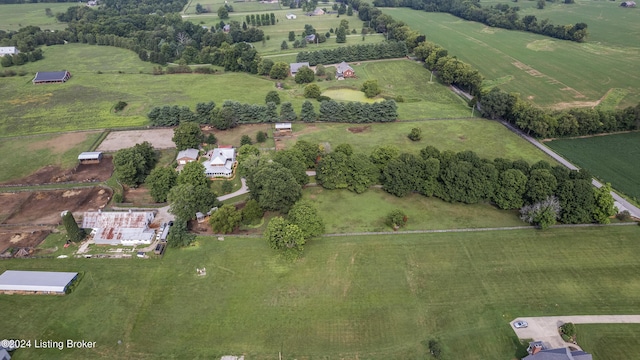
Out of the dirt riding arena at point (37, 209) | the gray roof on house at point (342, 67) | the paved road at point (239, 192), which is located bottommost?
the dirt riding arena at point (37, 209)

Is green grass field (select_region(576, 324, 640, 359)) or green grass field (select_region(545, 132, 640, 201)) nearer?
green grass field (select_region(576, 324, 640, 359))

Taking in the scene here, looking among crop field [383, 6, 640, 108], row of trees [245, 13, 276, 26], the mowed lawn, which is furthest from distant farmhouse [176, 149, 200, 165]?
row of trees [245, 13, 276, 26]

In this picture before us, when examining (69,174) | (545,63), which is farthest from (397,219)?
(545,63)

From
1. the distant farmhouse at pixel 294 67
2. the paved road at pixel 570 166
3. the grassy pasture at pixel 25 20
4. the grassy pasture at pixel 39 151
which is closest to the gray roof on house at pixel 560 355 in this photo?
the paved road at pixel 570 166

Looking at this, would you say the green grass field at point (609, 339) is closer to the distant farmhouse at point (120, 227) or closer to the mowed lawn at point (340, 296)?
the mowed lawn at point (340, 296)

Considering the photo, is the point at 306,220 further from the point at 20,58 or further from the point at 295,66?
the point at 20,58

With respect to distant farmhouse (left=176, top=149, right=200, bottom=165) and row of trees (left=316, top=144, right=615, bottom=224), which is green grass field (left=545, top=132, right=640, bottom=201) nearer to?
row of trees (left=316, top=144, right=615, bottom=224)

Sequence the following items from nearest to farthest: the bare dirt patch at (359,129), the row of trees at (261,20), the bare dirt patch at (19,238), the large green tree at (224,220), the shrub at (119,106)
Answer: the bare dirt patch at (19,238) → the large green tree at (224,220) → the bare dirt patch at (359,129) → the shrub at (119,106) → the row of trees at (261,20)
